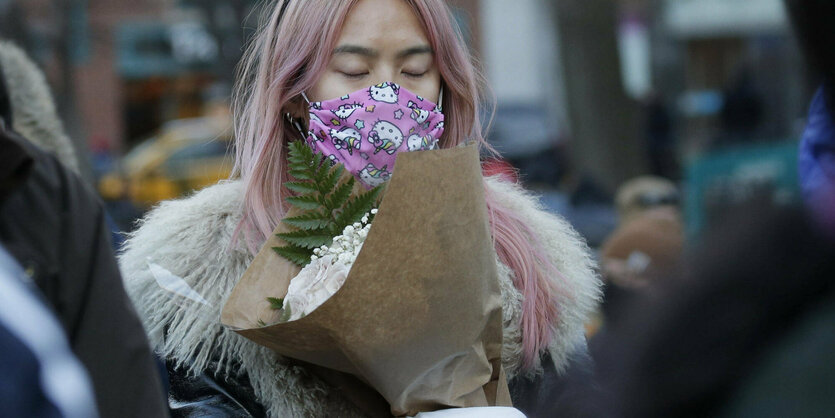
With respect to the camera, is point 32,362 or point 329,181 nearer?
point 32,362

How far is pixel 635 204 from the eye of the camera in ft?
19.8

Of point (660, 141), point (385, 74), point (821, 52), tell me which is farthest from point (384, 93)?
point (660, 141)

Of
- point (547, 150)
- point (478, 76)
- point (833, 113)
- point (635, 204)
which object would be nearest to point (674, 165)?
point (547, 150)

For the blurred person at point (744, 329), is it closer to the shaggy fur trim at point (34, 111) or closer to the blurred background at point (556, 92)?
the blurred background at point (556, 92)

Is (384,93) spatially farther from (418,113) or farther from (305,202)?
(305,202)

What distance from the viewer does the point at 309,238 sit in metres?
2.19

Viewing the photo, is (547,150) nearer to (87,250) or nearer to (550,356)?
(550,356)

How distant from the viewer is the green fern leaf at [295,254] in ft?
7.16

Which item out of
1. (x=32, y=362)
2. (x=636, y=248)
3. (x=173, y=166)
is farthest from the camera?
(x=173, y=166)

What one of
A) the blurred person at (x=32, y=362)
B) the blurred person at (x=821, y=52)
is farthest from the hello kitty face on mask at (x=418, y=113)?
the blurred person at (x=821, y=52)

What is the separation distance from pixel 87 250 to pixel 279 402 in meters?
0.68

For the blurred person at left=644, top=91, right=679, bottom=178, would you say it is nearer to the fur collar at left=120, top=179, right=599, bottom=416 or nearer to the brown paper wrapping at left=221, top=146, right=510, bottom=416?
the fur collar at left=120, top=179, right=599, bottom=416

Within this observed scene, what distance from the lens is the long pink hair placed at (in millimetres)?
2391

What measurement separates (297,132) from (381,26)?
0.33 metres
